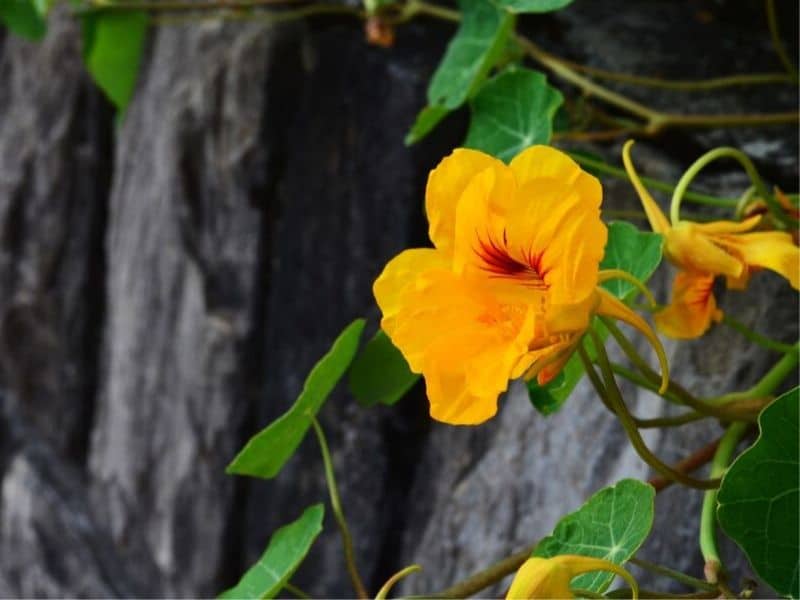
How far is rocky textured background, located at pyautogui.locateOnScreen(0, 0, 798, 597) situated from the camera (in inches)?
41.8

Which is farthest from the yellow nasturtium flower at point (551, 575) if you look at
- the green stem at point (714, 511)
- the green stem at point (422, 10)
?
the green stem at point (422, 10)

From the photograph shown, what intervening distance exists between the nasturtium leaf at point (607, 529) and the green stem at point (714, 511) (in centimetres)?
4

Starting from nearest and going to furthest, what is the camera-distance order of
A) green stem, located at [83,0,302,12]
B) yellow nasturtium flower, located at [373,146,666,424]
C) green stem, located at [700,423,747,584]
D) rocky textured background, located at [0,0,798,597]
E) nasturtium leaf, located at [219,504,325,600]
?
yellow nasturtium flower, located at [373,146,666,424], green stem, located at [700,423,747,584], nasturtium leaf, located at [219,504,325,600], rocky textured background, located at [0,0,798,597], green stem, located at [83,0,302,12]

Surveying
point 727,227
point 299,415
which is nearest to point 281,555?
point 299,415

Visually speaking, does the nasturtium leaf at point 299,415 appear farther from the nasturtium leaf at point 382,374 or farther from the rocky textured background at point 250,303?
the rocky textured background at point 250,303

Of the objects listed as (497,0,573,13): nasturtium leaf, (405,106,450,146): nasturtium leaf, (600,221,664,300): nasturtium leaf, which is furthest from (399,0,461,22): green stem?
(600,221,664,300): nasturtium leaf

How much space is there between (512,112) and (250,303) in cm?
74

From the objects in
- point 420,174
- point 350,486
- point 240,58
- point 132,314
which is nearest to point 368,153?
point 420,174

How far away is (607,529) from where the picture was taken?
55 centimetres

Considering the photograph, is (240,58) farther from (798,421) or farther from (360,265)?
(798,421)

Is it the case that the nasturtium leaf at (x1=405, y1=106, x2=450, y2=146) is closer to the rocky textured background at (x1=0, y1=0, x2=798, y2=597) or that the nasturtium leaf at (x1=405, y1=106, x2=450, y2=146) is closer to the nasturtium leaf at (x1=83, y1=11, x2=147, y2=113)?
the rocky textured background at (x1=0, y1=0, x2=798, y2=597)

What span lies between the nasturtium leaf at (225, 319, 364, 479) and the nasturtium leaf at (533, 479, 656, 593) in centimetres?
20

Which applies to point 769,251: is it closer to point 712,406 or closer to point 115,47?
point 712,406

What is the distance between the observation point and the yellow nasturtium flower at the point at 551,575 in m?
0.44
